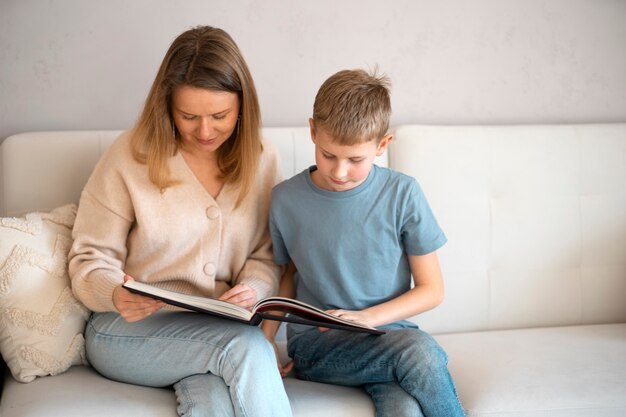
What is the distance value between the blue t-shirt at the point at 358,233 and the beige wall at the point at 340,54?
547 millimetres

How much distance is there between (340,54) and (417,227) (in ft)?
2.42

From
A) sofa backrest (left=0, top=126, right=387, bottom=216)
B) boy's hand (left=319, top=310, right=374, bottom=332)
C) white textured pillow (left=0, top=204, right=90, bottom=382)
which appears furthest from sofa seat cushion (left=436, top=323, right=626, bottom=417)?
sofa backrest (left=0, top=126, right=387, bottom=216)

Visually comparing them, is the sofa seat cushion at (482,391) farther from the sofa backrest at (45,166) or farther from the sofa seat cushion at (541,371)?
the sofa backrest at (45,166)

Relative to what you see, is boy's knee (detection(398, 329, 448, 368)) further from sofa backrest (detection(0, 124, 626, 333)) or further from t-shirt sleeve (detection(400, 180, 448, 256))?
sofa backrest (detection(0, 124, 626, 333))

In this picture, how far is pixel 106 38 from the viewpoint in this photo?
2141 mm

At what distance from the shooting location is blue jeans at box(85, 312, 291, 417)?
150 centimetres

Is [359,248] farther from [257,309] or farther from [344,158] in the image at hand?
[257,309]

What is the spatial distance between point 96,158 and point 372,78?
783 mm

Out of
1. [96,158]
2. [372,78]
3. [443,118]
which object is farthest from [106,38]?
[443,118]

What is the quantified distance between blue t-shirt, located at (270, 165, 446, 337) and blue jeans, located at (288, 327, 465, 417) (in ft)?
0.37

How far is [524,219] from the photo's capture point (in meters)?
2.15

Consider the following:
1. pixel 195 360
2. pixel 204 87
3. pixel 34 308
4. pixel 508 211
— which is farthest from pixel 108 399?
pixel 508 211

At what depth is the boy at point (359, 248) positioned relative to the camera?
1.61 m

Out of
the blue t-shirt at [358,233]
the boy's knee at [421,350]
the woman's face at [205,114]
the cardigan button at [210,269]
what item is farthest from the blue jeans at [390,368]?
the woman's face at [205,114]
